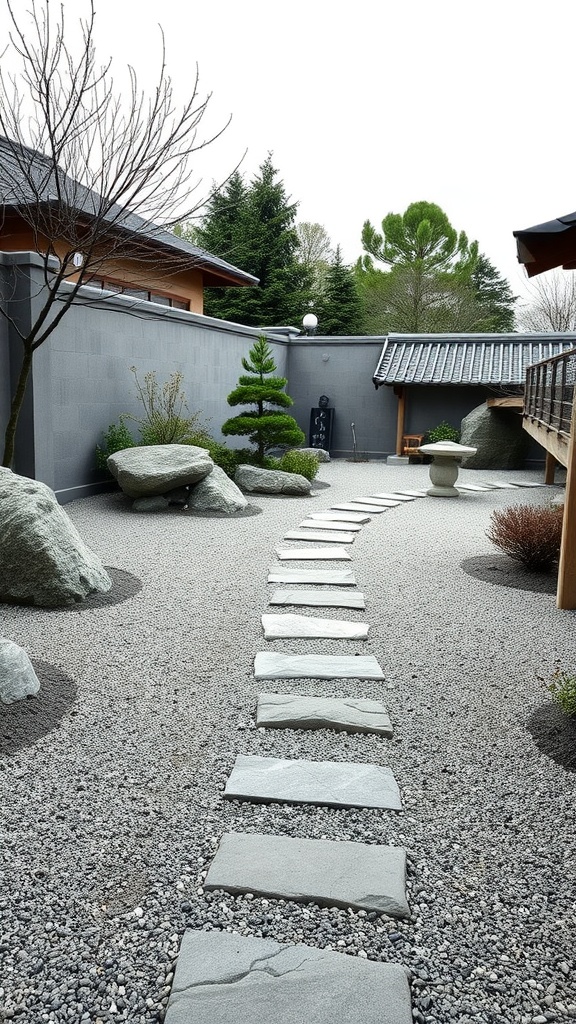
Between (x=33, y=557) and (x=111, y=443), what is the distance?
433cm

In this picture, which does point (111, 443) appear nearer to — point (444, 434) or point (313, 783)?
point (313, 783)

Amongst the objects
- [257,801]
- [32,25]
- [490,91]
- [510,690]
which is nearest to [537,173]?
[490,91]

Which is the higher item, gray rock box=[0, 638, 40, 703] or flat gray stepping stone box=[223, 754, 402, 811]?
gray rock box=[0, 638, 40, 703]

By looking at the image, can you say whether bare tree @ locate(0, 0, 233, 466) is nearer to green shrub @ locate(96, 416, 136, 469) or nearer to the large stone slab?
green shrub @ locate(96, 416, 136, 469)

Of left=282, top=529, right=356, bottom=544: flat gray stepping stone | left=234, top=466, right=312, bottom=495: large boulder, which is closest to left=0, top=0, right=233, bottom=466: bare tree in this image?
left=282, top=529, right=356, bottom=544: flat gray stepping stone

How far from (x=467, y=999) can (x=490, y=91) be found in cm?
1034

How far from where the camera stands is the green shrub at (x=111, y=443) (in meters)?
8.53

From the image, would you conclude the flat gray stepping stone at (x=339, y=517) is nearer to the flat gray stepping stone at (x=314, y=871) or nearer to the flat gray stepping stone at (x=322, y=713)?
the flat gray stepping stone at (x=322, y=713)

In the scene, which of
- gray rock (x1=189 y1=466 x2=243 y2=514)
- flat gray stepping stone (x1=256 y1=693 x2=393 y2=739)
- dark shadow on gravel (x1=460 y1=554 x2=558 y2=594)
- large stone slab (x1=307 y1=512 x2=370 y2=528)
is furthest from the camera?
gray rock (x1=189 y1=466 x2=243 y2=514)

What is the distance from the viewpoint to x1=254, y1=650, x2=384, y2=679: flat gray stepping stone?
3.50 metres

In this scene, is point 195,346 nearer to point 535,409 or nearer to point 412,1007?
point 535,409

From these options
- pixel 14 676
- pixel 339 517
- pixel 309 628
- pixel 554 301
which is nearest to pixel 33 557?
pixel 14 676

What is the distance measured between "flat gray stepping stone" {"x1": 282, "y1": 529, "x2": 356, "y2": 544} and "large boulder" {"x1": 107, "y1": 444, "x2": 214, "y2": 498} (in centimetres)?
144

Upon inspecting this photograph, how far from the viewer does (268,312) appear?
73.2 ft
